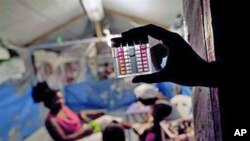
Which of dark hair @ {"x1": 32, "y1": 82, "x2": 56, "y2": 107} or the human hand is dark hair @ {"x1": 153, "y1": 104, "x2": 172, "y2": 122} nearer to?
dark hair @ {"x1": 32, "y1": 82, "x2": 56, "y2": 107}

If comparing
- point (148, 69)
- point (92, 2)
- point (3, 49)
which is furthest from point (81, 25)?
point (148, 69)

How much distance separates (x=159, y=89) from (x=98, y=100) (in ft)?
2.68

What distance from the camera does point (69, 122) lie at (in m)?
4.58

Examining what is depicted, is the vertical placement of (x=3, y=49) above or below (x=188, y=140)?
above

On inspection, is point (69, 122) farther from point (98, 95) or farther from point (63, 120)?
point (98, 95)

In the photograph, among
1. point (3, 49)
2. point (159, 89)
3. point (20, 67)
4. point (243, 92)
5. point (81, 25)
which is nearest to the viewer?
point (243, 92)

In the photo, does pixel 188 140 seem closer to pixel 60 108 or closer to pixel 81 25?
pixel 60 108

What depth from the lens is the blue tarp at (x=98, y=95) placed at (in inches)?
184

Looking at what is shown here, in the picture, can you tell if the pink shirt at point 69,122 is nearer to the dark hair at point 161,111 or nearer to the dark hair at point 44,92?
the dark hair at point 44,92

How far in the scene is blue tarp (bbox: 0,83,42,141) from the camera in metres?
3.61

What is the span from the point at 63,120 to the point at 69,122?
0.26 feet

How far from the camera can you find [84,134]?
15.0 feet

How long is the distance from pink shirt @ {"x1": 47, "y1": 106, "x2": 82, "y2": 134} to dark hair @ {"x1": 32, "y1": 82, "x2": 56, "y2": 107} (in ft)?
0.66

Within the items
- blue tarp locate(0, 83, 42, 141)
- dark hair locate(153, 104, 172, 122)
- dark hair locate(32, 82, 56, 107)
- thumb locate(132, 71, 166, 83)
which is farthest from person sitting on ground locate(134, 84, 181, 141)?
thumb locate(132, 71, 166, 83)
